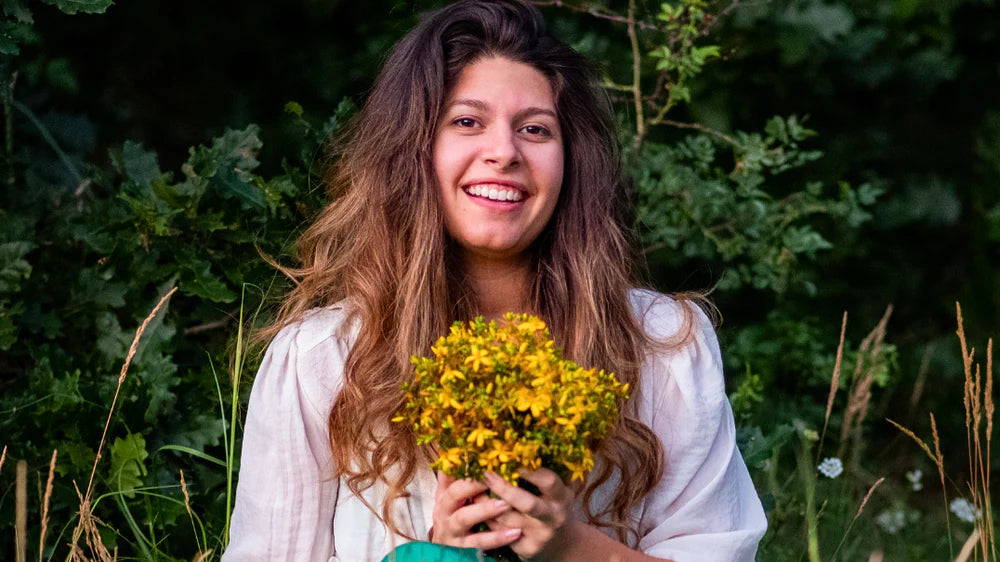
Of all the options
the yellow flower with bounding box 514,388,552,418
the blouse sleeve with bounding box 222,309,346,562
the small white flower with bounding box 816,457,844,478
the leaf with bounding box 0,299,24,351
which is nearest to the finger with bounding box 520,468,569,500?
the yellow flower with bounding box 514,388,552,418

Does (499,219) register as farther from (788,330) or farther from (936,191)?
(936,191)

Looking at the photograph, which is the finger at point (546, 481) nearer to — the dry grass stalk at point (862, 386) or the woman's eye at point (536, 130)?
the woman's eye at point (536, 130)

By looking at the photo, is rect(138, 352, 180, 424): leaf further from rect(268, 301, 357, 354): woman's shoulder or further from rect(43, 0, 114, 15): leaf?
rect(43, 0, 114, 15): leaf

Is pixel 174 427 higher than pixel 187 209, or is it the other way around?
pixel 187 209

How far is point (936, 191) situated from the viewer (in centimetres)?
486

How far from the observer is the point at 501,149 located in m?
2.11

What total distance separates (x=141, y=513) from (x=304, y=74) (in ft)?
6.64

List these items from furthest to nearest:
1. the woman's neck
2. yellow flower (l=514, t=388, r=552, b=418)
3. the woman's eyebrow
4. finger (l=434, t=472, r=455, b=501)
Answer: the woman's neck < the woman's eyebrow < finger (l=434, t=472, r=455, b=501) < yellow flower (l=514, t=388, r=552, b=418)

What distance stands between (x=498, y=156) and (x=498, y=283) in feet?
1.10

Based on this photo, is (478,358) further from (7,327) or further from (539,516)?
(7,327)

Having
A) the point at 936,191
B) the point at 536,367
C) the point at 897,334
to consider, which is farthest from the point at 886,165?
the point at 536,367

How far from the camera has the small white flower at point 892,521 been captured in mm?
3598

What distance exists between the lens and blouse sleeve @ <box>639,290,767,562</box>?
2094mm

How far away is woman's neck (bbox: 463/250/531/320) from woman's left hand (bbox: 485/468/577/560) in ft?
2.03
